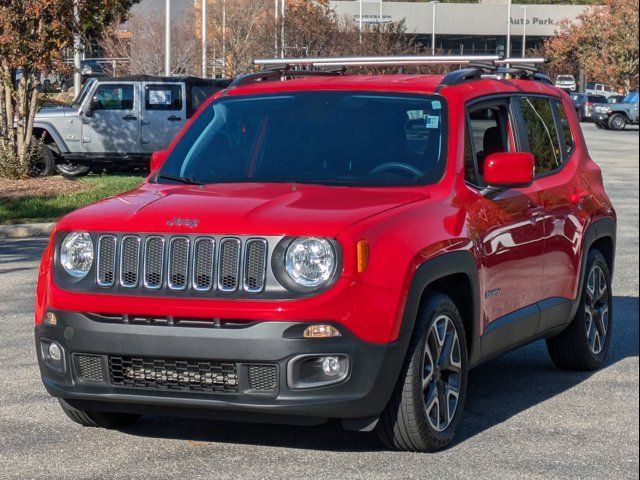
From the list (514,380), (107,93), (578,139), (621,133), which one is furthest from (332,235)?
(621,133)

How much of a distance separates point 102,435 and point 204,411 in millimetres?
872

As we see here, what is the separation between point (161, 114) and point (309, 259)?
21.1m

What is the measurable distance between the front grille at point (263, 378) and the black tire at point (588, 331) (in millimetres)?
2979

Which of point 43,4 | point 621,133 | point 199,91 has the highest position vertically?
point 43,4

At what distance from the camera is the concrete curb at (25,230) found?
1658cm

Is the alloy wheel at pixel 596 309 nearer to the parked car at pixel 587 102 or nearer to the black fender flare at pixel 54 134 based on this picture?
the black fender flare at pixel 54 134

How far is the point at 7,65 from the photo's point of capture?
72.3 feet

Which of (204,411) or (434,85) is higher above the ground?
(434,85)

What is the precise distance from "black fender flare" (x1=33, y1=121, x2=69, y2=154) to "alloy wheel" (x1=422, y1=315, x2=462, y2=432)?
19685 mm

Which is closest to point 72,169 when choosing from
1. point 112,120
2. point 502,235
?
point 112,120

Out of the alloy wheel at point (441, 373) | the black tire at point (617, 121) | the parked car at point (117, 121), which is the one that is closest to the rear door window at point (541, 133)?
the alloy wheel at point (441, 373)

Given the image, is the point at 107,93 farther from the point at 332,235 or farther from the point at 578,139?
the point at 332,235

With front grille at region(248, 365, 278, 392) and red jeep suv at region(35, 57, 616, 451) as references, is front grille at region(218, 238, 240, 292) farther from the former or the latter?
front grille at region(248, 365, 278, 392)

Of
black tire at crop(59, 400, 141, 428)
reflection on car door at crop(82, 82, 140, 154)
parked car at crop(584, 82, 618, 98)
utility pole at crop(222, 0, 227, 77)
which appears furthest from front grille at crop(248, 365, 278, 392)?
parked car at crop(584, 82, 618, 98)
